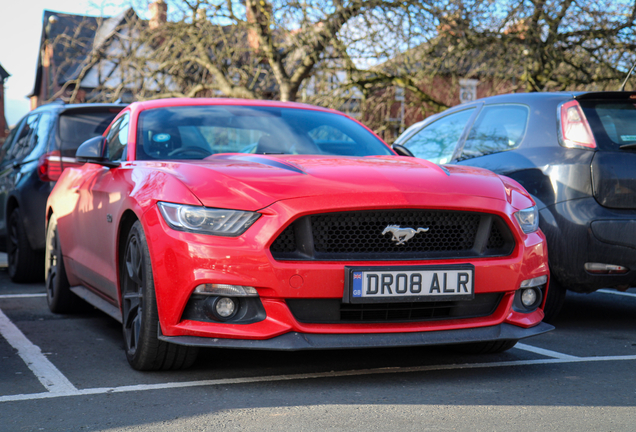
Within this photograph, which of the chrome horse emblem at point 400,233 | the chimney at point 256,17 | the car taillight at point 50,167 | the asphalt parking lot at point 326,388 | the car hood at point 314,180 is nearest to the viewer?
the asphalt parking lot at point 326,388

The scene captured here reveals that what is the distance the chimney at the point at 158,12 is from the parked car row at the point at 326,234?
1183 centimetres

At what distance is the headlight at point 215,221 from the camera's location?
3.35 m

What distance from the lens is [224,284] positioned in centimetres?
333

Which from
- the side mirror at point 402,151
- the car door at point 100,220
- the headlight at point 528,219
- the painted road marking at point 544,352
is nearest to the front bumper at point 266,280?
the headlight at point 528,219

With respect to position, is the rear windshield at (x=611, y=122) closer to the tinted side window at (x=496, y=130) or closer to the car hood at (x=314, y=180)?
the tinted side window at (x=496, y=130)

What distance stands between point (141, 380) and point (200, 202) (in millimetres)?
916

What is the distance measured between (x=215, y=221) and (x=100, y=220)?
1.40 m

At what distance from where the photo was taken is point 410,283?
135 inches

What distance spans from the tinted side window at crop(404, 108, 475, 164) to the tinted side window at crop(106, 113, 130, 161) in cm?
256

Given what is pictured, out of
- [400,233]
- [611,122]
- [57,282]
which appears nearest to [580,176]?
[611,122]

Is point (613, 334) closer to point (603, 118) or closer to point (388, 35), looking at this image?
point (603, 118)

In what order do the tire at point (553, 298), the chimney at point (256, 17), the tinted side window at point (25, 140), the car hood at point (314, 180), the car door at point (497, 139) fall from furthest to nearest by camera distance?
the chimney at point (256, 17) → the tinted side window at point (25, 140) → the car door at point (497, 139) → the tire at point (553, 298) → the car hood at point (314, 180)

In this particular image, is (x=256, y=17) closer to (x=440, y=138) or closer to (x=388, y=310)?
(x=440, y=138)

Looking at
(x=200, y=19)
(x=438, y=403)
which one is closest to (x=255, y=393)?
(x=438, y=403)
